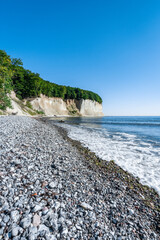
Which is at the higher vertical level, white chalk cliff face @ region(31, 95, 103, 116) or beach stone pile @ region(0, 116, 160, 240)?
white chalk cliff face @ region(31, 95, 103, 116)

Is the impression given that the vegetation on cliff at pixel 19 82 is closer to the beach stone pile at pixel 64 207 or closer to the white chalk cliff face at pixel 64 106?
the white chalk cliff face at pixel 64 106

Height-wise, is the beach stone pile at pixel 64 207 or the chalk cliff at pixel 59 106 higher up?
the chalk cliff at pixel 59 106

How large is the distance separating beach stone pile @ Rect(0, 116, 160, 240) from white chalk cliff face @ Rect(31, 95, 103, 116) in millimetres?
54055

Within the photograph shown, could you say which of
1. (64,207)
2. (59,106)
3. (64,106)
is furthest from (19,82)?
(64,207)

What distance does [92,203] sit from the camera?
9.18 feet

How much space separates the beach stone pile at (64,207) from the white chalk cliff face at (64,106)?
54.1 m

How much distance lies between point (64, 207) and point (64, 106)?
251 feet

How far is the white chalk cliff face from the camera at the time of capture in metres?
57.1

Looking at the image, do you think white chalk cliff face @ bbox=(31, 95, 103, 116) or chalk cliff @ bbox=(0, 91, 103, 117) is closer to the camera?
chalk cliff @ bbox=(0, 91, 103, 117)

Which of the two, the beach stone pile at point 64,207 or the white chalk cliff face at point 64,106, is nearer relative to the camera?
the beach stone pile at point 64,207

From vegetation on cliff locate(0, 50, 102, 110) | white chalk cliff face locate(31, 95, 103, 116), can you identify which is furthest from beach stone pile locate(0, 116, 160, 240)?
white chalk cliff face locate(31, 95, 103, 116)

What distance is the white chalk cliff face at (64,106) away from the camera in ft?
187

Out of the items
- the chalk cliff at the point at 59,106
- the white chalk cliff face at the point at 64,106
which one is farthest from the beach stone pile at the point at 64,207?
the white chalk cliff face at the point at 64,106

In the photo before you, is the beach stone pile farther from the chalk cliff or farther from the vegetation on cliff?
the chalk cliff
